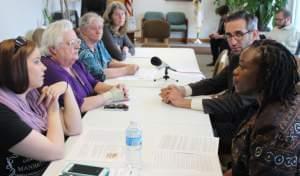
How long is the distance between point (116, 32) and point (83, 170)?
107 inches

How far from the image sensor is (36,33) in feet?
8.82

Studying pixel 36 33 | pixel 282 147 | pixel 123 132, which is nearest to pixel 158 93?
pixel 123 132

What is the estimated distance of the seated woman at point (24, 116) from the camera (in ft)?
4.50

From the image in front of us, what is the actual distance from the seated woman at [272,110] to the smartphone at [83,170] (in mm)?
559

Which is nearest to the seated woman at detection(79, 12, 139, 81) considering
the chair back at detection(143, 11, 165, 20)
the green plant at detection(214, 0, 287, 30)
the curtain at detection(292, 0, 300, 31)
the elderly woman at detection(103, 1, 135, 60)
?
the elderly woman at detection(103, 1, 135, 60)

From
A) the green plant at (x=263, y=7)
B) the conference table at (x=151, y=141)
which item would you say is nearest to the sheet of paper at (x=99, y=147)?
the conference table at (x=151, y=141)

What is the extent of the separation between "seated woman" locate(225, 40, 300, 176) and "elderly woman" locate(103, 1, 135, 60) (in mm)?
2366

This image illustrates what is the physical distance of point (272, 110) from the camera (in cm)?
123

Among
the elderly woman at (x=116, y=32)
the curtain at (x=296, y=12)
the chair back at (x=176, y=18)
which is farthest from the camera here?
the chair back at (x=176, y=18)

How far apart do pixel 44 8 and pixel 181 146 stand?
157 inches

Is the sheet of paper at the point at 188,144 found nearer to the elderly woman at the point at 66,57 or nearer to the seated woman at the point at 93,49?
the elderly woman at the point at 66,57

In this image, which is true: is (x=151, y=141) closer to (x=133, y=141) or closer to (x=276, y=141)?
(x=133, y=141)

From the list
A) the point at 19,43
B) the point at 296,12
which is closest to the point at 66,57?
the point at 19,43

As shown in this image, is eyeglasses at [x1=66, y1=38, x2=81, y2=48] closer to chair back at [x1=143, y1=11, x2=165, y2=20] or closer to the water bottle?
the water bottle
